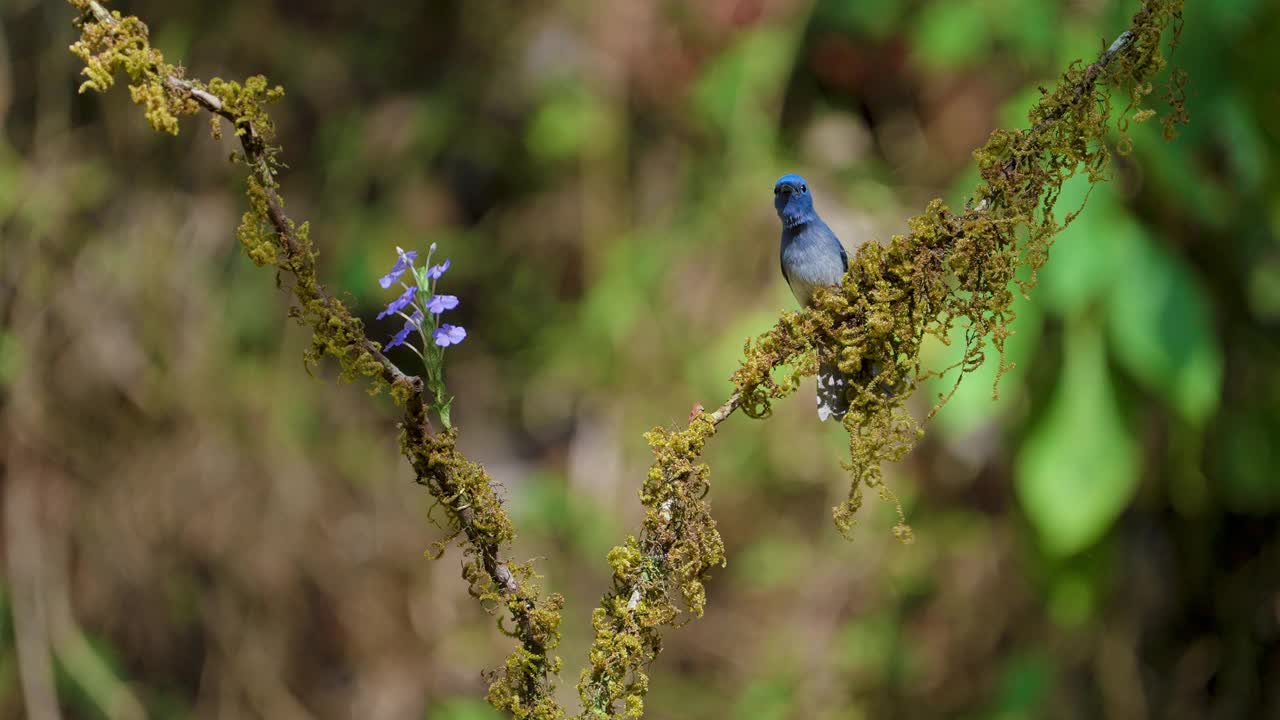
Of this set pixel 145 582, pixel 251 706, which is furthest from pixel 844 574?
pixel 145 582

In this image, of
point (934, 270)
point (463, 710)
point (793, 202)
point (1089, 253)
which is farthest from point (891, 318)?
point (463, 710)

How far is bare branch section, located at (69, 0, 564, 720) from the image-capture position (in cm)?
102

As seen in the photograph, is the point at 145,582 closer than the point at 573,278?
Yes

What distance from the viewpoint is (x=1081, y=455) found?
2.72m

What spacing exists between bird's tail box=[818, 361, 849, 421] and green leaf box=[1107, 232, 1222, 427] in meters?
1.51

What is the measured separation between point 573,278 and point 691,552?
354 cm

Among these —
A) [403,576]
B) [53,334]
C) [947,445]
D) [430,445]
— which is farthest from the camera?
[403,576]

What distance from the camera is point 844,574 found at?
3.96 m

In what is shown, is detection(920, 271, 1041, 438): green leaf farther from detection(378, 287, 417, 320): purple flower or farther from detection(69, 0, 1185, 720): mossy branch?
detection(378, 287, 417, 320): purple flower

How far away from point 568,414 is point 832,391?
10.5ft

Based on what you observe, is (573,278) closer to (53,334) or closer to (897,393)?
(53,334)

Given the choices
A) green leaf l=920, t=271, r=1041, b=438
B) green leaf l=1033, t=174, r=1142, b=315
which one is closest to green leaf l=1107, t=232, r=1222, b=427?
green leaf l=1033, t=174, r=1142, b=315

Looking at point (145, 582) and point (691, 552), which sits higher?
point (145, 582)

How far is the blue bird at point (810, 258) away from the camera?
1348 mm
